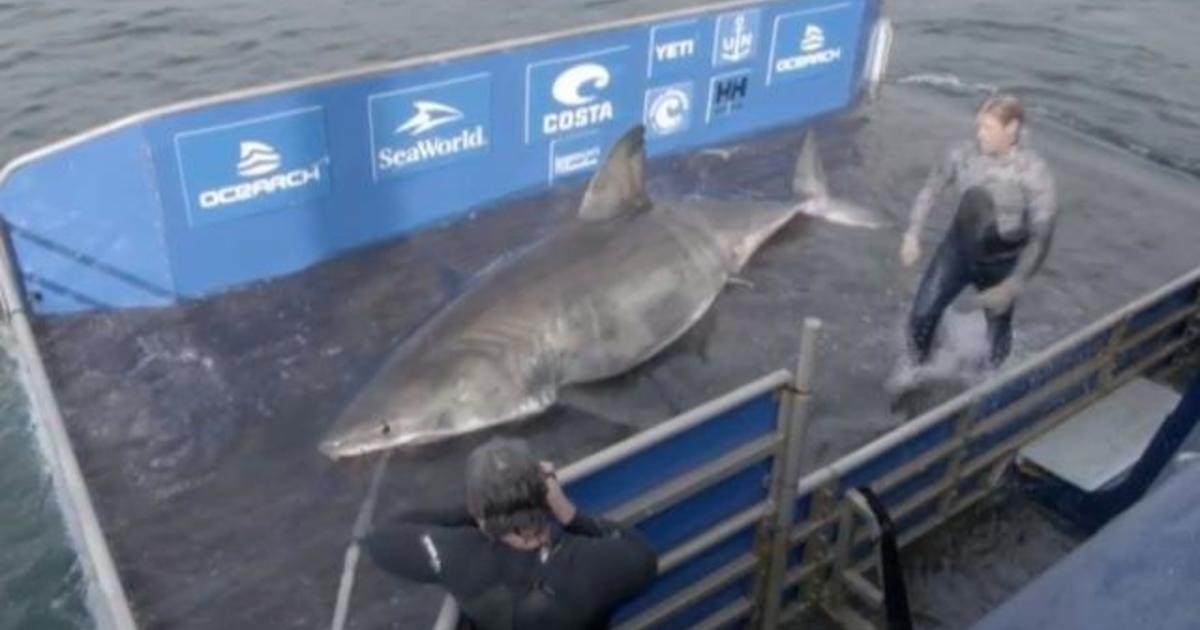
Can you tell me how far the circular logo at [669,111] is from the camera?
39.2 ft

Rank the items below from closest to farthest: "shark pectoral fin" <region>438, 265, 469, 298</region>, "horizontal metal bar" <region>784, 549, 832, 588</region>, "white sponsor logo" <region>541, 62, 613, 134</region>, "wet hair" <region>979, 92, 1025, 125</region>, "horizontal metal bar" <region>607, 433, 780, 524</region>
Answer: "horizontal metal bar" <region>607, 433, 780, 524</region> → "horizontal metal bar" <region>784, 549, 832, 588</region> → "wet hair" <region>979, 92, 1025, 125</region> → "shark pectoral fin" <region>438, 265, 469, 298</region> → "white sponsor logo" <region>541, 62, 613, 134</region>

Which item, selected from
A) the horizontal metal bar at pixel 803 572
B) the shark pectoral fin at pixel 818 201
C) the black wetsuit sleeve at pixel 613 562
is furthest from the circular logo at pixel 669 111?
the black wetsuit sleeve at pixel 613 562

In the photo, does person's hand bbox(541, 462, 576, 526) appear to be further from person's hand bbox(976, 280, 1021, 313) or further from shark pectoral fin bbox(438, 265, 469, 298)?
shark pectoral fin bbox(438, 265, 469, 298)

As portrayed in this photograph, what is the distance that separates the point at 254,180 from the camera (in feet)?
30.8

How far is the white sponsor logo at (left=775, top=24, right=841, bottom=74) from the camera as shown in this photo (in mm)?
12836

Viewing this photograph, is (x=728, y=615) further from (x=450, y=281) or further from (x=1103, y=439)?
(x=450, y=281)

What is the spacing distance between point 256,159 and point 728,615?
5.74 metres

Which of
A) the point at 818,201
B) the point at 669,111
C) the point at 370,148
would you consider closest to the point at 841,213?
the point at 818,201

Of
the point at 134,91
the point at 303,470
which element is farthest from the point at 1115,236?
→ the point at 134,91

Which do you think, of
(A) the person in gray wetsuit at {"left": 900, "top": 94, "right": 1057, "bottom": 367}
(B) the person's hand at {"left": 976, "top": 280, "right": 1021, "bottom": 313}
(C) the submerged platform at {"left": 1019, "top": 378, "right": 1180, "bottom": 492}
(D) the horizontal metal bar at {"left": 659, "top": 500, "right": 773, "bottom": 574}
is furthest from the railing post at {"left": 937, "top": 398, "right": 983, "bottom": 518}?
(D) the horizontal metal bar at {"left": 659, "top": 500, "right": 773, "bottom": 574}

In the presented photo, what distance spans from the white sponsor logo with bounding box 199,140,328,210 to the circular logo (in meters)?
4.12

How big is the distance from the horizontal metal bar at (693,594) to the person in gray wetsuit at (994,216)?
10.3 ft

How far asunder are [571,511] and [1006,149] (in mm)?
4984

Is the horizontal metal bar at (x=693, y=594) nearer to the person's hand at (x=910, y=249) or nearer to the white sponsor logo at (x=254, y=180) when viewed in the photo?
the person's hand at (x=910, y=249)
